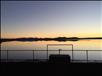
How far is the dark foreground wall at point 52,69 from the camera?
40.6ft

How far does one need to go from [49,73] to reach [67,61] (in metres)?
1.40

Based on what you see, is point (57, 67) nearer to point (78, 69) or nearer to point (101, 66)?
point (78, 69)

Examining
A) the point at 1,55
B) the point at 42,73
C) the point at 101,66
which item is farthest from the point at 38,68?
the point at 1,55

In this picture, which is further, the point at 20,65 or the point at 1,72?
the point at 20,65

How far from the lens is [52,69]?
12.8 meters

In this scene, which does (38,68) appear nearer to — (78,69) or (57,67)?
(57,67)

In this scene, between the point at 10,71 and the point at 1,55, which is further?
the point at 1,55

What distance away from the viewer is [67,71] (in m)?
12.6

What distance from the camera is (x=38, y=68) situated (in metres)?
13.2

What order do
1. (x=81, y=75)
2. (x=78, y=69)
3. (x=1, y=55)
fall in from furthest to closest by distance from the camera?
(x=1, y=55), (x=78, y=69), (x=81, y=75)

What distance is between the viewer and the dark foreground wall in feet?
40.6

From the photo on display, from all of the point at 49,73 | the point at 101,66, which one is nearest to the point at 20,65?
the point at 49,73

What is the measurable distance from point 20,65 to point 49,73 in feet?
6.47

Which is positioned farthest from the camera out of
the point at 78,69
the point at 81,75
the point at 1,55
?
the point at 1,55
